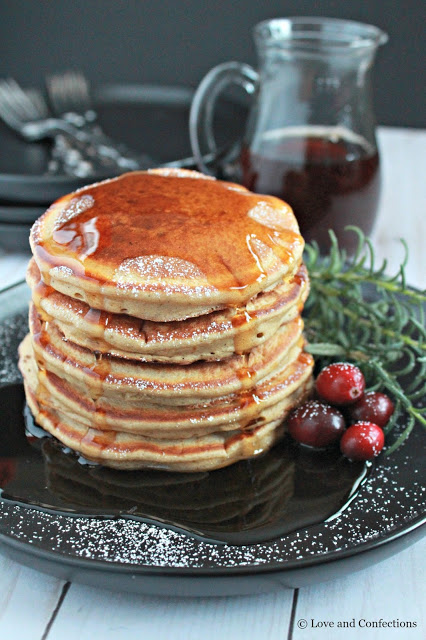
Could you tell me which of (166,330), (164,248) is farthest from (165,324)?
(164,248)

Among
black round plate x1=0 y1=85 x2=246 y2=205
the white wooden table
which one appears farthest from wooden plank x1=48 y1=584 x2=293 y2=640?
black round plate x1=0 y1=85 x2=246 y2=205

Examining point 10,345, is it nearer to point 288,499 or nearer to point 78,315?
point 78,315

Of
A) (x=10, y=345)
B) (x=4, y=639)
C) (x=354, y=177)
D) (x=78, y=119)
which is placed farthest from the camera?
(x=78, y=119)

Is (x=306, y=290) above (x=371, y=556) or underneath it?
above

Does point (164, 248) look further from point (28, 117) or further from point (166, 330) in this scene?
point (28, 117)

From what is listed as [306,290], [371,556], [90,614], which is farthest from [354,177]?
[90,614]

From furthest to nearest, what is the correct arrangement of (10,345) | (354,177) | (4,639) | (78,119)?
(78,119)
(354,177)
(10,345)
(4,639)

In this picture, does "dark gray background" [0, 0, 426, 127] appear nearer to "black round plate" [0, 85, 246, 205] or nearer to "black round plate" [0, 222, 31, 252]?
"black round plate" [0, 85, 246, 205]

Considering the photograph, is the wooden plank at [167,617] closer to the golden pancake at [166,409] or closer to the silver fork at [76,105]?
the golden pancake at [166,409]
